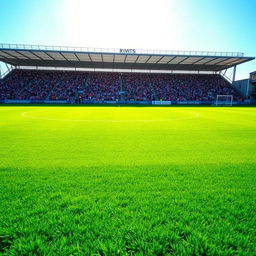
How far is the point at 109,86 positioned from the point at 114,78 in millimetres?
4496

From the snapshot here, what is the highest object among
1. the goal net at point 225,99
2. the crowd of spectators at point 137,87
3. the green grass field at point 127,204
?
the crowd of spectators at point 137,87

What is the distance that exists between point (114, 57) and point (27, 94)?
85.8ft

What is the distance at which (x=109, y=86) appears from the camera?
50562 mm

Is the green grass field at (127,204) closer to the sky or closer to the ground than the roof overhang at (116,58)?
closer to the ground

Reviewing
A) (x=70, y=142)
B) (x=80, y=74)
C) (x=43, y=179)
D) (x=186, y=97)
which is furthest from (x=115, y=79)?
(x=43, y=179)

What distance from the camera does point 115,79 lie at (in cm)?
5306

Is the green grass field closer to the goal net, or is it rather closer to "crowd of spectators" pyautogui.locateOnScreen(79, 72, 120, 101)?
"crowd of spectators" pyautogui.locateOnScreen(79, 72, 120, 101)

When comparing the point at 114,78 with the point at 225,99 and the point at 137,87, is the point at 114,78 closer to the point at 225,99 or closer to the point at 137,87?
the point at 137,87

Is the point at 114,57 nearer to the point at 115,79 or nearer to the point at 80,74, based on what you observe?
the point at 115,79

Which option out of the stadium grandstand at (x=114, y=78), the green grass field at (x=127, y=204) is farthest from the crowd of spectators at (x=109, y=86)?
the green grass field at (x=127, y=204)

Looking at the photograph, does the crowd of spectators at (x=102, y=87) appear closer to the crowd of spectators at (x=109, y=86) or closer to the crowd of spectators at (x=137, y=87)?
the crowd of spectators at (x=109, y=86)

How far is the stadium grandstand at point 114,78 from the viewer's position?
134ft

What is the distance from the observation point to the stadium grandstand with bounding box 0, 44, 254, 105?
4091 centimetres

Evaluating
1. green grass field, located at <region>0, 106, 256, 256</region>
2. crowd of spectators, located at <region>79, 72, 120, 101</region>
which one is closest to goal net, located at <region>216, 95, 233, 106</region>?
crowd of spectators, located at <region>79, 72, 120, 101</region>
